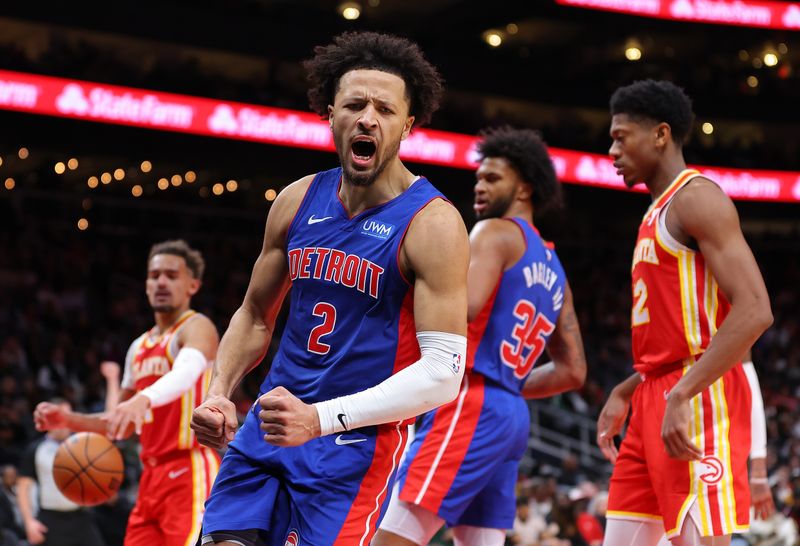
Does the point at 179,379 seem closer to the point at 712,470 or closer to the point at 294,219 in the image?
the point at 294,219

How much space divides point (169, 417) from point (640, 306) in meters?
2.60

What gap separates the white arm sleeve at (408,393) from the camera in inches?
114

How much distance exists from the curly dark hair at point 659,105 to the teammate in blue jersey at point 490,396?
35.0 inches

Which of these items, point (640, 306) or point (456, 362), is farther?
point (640, 306)

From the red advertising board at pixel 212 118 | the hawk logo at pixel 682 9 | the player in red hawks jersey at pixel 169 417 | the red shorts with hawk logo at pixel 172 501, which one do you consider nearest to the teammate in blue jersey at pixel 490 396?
the player in red hawks jersey at pixel 169 417

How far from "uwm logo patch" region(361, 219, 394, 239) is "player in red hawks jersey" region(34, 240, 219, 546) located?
6.23 ft

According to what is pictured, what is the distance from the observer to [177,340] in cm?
562

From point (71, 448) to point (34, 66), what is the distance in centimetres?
1306

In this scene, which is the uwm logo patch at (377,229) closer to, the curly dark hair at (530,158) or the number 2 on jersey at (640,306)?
the number 2 on jersey at (640,306)

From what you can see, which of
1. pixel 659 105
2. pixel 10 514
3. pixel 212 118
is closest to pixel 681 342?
pixel 659 105

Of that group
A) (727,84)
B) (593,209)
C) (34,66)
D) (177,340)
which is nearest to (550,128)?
(593,209)

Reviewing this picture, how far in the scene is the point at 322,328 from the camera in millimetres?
3141

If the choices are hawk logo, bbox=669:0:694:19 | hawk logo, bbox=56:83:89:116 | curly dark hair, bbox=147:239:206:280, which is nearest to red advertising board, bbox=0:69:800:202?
hawk logo, bbox=56:83:89:116

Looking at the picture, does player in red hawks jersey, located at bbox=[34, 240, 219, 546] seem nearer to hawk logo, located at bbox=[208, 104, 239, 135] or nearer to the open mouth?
the open mouth
